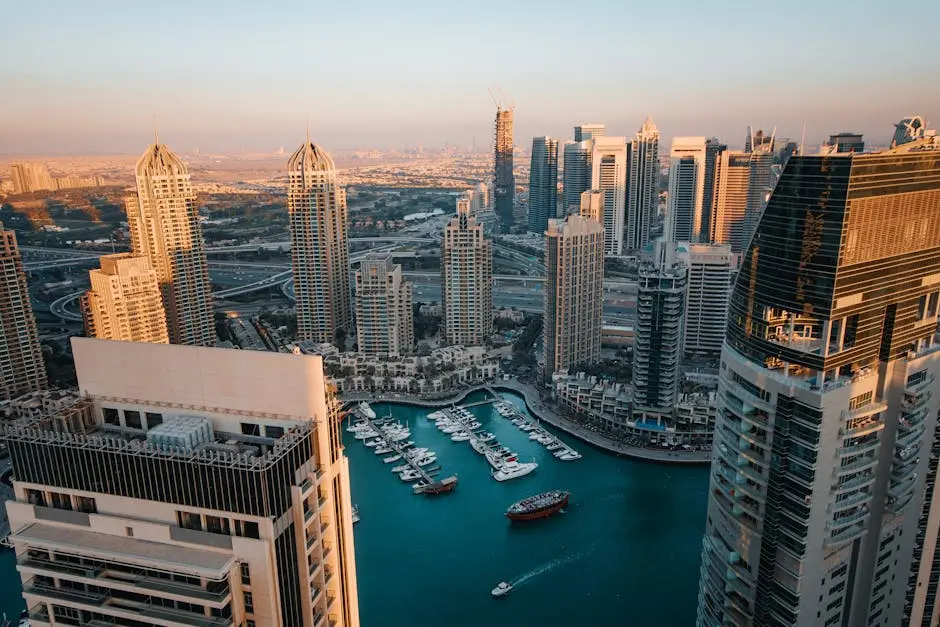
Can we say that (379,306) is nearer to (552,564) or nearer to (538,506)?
(538,506)

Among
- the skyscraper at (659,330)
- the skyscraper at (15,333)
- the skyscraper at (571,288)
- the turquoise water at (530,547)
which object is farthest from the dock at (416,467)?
the skyscraper at (15,333)

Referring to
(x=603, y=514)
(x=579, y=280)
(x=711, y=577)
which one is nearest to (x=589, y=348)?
(x=579, y=280)

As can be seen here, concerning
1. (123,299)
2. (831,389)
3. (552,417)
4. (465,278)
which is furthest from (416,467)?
(831,389)

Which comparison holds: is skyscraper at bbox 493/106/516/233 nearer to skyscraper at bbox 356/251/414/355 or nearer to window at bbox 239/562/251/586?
skyscraper at bbox 356/251/414/355

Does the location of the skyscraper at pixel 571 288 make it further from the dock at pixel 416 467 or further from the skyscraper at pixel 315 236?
the skyscraper at pixel 315 236

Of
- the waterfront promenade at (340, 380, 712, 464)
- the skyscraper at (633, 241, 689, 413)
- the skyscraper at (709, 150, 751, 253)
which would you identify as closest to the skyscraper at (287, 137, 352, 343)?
the waterfront promenade at (340, 380, 712, 464)

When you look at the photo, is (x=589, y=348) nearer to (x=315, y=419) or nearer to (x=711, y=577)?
(x=711, y=577)
